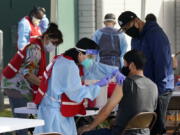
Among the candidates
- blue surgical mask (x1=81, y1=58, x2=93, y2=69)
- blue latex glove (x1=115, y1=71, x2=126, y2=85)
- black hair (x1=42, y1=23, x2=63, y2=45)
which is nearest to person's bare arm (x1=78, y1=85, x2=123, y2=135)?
blue latex glove (x1=115, y1=71, x2=126, y2=85)

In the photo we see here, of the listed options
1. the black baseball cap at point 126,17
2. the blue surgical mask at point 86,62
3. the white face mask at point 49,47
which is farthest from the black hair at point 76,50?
the white face mask at point 49,47

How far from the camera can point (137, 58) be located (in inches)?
282

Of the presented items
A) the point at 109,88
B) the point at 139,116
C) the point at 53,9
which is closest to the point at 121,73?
the point at 109,88

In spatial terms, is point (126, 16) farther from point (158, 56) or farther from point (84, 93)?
point (84, 93)

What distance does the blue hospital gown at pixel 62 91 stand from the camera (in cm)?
691

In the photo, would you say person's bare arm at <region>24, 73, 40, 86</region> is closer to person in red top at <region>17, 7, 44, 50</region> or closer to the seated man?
Answer: the seated man

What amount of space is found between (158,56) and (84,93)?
1.15m

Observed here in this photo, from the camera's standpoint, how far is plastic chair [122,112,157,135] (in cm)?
678

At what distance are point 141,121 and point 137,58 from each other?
2.09 feet

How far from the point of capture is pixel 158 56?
7.73m

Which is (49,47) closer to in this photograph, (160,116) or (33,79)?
(33,79)

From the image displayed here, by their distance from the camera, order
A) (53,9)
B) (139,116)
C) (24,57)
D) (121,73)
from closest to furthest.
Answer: (139,116)
(121,73)
(24,57)
(53,9)

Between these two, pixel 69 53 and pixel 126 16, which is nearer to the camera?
pixel 69 53

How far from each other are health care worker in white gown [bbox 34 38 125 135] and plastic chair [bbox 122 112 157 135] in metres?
0.42
